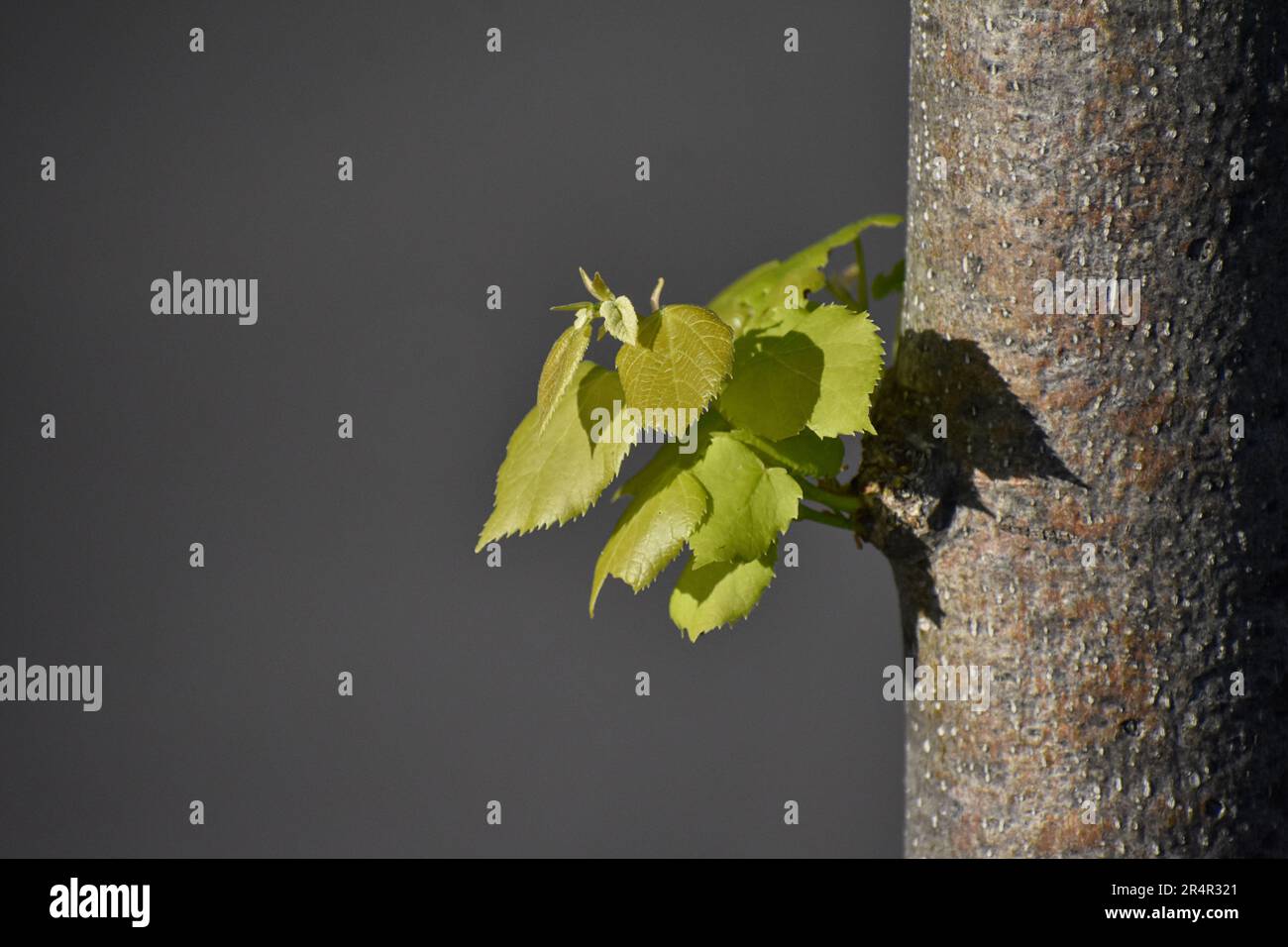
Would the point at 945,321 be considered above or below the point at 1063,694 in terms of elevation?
above

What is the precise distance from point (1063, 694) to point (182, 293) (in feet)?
2.98

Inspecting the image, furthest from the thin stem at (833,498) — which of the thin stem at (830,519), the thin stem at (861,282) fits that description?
the thin stem at (861,282)

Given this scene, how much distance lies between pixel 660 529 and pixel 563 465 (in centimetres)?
6

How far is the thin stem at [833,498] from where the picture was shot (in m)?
0.64

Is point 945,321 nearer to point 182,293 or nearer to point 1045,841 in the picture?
point 1045,841

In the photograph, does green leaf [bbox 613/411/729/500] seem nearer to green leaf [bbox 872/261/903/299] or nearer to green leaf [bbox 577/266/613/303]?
green leaf [bbox 577/266/613/303]

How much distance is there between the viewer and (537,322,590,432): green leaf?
57cm

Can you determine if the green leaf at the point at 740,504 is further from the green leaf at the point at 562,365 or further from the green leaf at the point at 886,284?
the green leaf at the point at 886,284

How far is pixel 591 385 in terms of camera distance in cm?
62

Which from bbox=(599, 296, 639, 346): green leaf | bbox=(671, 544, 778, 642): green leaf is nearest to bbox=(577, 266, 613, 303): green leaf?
bbox=(599, 296, 639, 346): green leaf

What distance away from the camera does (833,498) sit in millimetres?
643

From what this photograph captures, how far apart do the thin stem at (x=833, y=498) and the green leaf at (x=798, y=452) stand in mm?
32
